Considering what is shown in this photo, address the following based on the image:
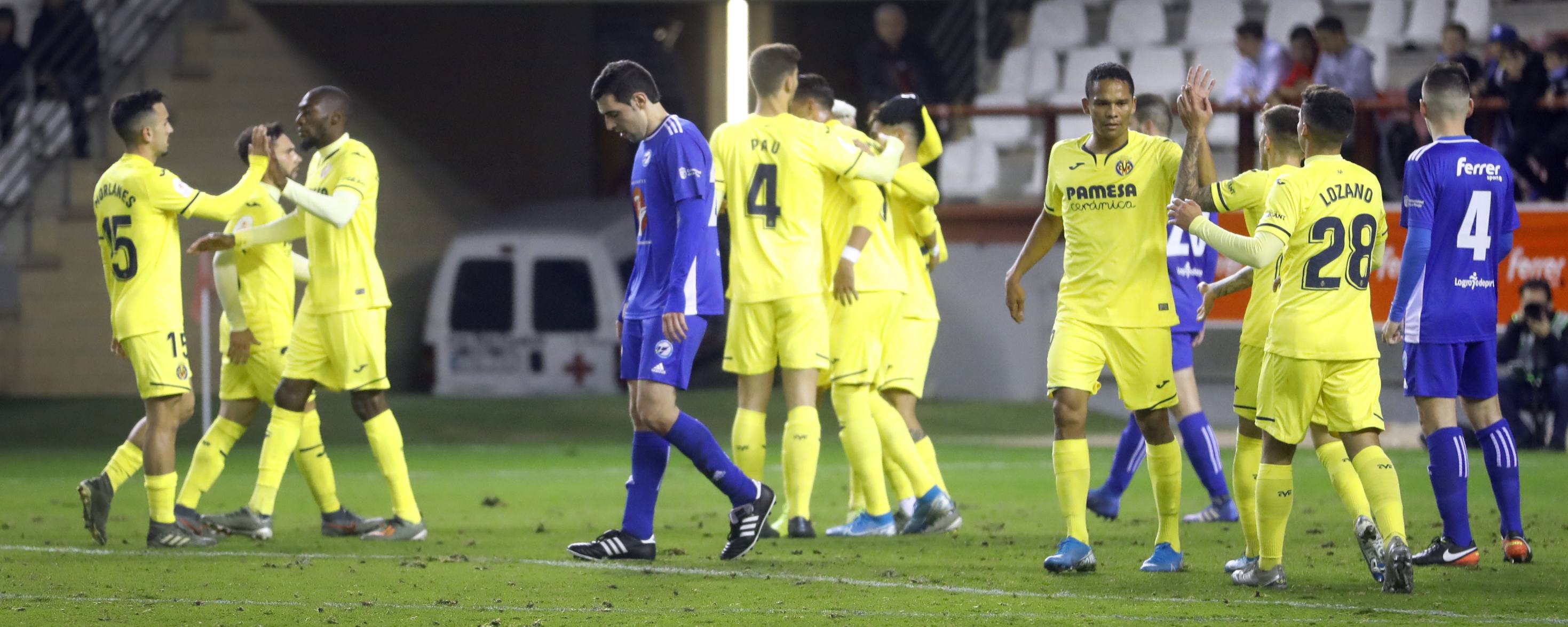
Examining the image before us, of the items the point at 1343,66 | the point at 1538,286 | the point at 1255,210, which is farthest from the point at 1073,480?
the point at 1343,66

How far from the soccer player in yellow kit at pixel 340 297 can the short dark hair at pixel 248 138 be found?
0.30 metres

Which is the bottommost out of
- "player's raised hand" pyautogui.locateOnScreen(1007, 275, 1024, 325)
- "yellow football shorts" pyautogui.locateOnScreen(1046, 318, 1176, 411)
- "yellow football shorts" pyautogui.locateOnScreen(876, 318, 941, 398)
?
"yellow football shorts" pyautogui.locateOnScreen(876, 318, 941, 398)

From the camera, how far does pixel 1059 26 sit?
18.8 m

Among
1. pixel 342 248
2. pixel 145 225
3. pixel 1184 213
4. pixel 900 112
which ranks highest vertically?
pixel 900 112

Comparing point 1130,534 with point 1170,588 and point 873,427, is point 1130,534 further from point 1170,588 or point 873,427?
point 1170,588

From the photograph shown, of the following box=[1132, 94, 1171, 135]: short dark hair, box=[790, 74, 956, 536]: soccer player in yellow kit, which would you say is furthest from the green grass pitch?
box=[1132, 94, 1171, 135]: short dark hair

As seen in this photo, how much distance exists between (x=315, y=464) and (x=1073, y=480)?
11.9ft

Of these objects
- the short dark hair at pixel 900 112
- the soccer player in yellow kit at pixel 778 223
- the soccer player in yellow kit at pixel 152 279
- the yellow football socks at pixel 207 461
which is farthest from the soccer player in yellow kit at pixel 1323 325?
the yellow football socks at pixel 207 461

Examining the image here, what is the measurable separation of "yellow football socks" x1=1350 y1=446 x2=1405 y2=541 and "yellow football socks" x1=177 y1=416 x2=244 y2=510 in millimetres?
4918

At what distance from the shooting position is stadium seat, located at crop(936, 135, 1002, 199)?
16.9 meters

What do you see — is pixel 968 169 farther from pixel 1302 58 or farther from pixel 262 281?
pixel 262 281

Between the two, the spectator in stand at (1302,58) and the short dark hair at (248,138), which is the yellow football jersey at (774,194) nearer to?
the short dark hair at (248,138)

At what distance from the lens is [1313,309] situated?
6.25 meters

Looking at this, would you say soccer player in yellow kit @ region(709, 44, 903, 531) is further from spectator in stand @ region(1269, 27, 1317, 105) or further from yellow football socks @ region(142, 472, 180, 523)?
spectator in stand @ region(1269, 27, 1317, 105)
